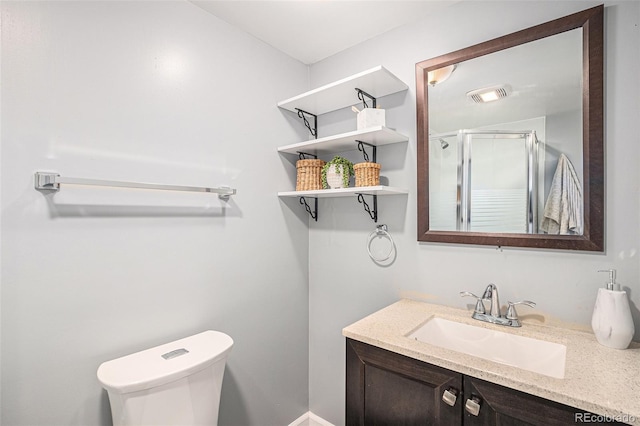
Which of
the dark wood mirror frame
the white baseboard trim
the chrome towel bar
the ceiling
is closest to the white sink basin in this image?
the dark wood mirror frame

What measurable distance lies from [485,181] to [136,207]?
57.3 inches

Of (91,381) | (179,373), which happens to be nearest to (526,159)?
(179,373)

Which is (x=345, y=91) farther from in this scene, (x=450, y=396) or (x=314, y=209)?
(x=450, y=396)

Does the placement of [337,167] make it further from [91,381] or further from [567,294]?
[91,381]

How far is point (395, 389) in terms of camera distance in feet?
3.57

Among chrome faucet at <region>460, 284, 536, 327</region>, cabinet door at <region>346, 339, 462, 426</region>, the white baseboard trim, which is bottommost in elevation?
the white baseboard trim

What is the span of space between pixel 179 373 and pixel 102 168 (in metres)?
0.79

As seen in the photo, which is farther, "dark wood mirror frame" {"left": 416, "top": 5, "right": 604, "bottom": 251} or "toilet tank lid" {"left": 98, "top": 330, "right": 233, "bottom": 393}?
"dark wood mirror frame" {"left": 416, "top": 5, "right": 604, "bottom": 251}

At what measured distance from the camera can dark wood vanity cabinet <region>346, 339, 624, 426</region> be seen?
2.69ft

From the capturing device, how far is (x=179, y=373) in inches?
42.7

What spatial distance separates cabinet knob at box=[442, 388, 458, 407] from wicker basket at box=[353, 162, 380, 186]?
90 cm

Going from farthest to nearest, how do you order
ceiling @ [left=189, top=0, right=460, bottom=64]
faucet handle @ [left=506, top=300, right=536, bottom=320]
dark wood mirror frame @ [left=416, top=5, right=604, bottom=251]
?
ceiling @ [left=189, top=0, right=460, bottom=64], faucet handle @ [left=506, top=300, right=536, bottom=320], dark wood mirror frame @ [left=416, top=5, right=604, bottom=251]

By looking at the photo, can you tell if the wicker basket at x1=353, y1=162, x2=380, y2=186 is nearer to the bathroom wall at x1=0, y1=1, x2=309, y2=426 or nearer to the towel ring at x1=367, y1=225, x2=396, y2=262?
the towel ring at x1=367, y1=225, x2=396, y2=262

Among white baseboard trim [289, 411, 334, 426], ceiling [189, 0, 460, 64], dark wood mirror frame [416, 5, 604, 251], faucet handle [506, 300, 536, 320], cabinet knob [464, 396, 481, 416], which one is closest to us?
cabinet knob [464, 396, 481, 416]
